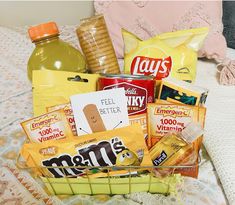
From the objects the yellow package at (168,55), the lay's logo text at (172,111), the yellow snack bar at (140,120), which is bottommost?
the yellow snack bar at (140,120)

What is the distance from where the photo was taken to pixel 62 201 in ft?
1.96

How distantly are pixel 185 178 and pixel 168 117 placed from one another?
128mm

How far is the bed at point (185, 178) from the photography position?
596 mm

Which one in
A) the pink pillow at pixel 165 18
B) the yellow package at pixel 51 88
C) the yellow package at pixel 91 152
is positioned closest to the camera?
the yellow package at pixel 91 152

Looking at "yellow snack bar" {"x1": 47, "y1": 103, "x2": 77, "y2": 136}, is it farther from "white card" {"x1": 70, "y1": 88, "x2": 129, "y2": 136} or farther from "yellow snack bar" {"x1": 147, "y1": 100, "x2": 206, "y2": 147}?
"yellow snack bar" {"x1": 147, "y1": 100, "x2": 206, "y2": 147}

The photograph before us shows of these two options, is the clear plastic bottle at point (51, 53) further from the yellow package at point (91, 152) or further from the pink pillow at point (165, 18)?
the pink pillow at point (165, 18)

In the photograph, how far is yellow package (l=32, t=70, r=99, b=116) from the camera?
0.68 meters

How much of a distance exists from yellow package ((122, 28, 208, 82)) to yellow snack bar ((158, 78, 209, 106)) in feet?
0.34

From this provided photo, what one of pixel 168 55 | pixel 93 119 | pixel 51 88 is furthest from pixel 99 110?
pixel 168 55

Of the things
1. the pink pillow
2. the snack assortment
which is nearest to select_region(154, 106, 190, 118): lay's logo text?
the snack assortment

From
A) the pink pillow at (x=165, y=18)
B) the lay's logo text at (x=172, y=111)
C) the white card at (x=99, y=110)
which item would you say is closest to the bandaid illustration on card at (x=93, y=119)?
the white card at (x=99, y=110)

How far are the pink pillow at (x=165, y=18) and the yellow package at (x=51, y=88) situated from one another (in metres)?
0.50

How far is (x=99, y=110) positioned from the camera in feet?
2.04

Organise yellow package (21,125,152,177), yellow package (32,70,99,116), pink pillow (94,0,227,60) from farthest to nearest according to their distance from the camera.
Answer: pink pillow (94,0,227,60), yellow package (32,70,99,116), yellow package (21,125,152,177)
